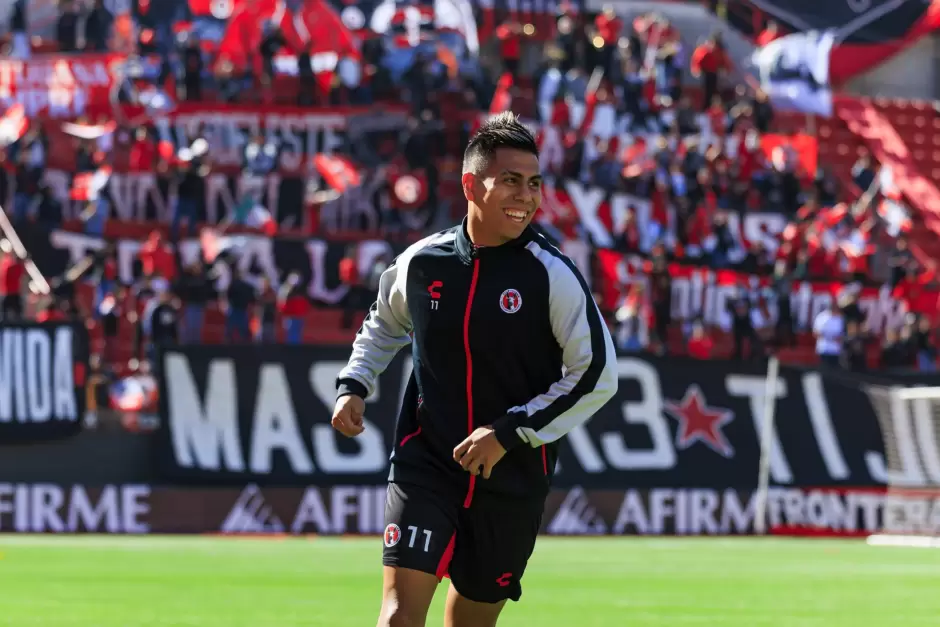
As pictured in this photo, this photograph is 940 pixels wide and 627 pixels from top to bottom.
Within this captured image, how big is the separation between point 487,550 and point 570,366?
0.68 m

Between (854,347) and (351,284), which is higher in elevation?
(351,284)

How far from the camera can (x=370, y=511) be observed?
19234 mm

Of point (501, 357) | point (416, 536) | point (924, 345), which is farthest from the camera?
point (924, 345)

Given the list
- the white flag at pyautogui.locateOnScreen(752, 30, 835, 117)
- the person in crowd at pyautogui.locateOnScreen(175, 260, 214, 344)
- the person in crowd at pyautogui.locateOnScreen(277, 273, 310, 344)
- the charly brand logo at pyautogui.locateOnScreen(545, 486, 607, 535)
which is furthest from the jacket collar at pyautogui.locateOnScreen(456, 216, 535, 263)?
the white flag at pyautogui.locateOnScreen(752, 30, 835, 117)

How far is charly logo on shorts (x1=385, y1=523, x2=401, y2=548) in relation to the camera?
5.57m

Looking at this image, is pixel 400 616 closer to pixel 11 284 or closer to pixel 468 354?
pixel 468 354

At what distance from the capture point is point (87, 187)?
26422mm

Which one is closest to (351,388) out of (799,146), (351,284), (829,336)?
(351,284)

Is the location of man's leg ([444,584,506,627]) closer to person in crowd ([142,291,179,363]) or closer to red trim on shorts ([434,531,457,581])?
red trim on shorts ([434,531,457,581])

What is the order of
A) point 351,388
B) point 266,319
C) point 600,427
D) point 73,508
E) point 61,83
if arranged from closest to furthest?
point 351,388 → point 73,508 → point 600,427 → point 266,319 → point 61,83

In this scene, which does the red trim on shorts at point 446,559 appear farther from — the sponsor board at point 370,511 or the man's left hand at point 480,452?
the sponsor board at point 370,511

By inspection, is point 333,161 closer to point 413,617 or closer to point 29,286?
point 29,286

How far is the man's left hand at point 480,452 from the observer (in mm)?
5449

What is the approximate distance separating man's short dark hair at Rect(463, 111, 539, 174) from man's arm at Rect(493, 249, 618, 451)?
0.36 m
